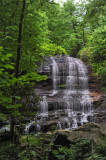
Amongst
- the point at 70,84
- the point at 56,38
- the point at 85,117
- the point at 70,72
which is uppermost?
the point at 56,38

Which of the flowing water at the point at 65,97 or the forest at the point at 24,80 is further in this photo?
the flowing water at the point at 65,97

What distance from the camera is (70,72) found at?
2036 cm

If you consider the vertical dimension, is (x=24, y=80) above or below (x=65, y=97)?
above

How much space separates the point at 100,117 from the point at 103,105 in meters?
2.60

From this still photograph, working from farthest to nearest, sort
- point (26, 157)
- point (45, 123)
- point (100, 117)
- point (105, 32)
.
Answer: point (105, 32) → point (100, 117) → point (45, 123) → point (26, 157)

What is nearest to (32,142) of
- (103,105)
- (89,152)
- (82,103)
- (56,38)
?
(89,152)

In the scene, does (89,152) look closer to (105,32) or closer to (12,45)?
(12,45)

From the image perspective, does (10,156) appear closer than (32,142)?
Yes

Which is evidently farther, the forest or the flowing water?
the flowing water

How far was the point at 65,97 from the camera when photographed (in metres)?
16.1

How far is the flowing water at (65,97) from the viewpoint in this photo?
36.6ft

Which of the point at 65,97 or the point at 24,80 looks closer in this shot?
the point at 24,80

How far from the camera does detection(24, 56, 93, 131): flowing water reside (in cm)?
1115

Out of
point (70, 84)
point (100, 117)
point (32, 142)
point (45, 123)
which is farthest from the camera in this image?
point (70, 84)
